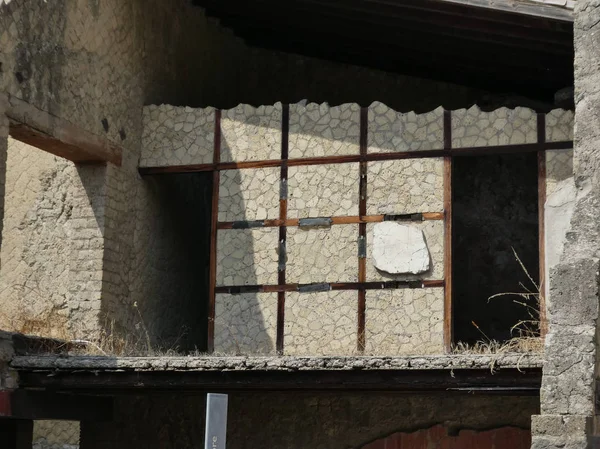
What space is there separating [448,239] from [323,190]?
5.09 feet

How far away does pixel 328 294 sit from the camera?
13.7 meters

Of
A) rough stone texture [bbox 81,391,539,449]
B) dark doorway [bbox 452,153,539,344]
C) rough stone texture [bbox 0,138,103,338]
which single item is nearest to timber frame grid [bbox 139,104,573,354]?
rough stone texture [bbox 81,391,539,449]

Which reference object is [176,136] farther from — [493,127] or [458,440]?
[458,440]

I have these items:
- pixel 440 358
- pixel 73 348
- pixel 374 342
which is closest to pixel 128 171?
pixel 73 348

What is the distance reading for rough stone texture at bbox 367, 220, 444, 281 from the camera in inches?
527

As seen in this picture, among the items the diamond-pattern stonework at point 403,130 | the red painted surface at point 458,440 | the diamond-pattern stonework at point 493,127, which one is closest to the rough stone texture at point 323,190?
the diamond-pattern stonework at point 403,130

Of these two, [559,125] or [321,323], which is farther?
[321,323]

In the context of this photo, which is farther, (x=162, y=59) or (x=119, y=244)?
(x=162, y=59)

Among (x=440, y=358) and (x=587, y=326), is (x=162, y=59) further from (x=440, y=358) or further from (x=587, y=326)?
(x=587, y=326)

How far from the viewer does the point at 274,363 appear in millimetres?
11336

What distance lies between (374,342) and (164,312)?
9.41 ft

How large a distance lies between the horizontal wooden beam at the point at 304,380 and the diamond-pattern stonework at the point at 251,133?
3204mm

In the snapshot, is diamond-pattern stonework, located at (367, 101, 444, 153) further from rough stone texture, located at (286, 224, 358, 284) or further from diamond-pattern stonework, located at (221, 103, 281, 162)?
diamond-pattern stonework, located at (221, 103, 281, 162)

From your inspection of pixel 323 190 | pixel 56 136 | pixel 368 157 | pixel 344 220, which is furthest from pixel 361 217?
pixel 56 136
